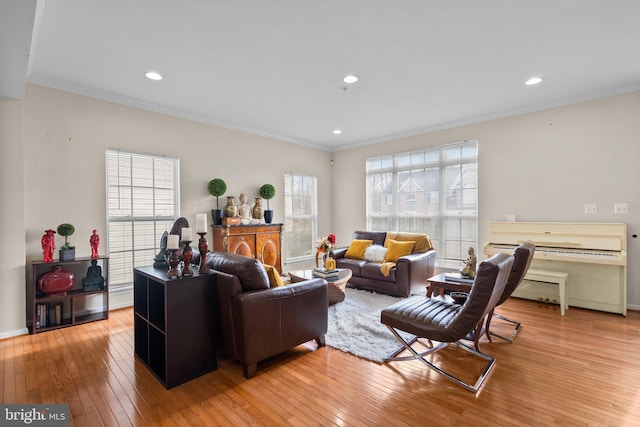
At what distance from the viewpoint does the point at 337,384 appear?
2256 millimetres

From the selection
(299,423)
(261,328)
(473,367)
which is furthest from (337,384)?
(473,367)

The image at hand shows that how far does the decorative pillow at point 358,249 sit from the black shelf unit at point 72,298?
348cm

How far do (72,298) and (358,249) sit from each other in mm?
3904

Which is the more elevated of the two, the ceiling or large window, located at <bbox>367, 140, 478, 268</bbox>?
the ceiling

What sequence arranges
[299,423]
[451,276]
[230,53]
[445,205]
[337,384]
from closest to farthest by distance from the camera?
[299,423] → [337,384] → [230,53] → [451,276] → [445,205]

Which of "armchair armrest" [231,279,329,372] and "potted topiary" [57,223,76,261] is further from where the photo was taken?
"potted topiary" [57,223,76,261]

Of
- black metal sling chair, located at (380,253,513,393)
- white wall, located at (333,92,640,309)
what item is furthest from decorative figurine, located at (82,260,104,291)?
white wall, located at (333,92,640,309)

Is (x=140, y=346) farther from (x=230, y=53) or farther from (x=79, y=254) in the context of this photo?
(x=230, y=53)

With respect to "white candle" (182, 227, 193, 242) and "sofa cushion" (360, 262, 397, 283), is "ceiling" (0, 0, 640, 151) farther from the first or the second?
"sofa cushion" (360, 262, 397, 283)

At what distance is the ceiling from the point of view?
229 cm

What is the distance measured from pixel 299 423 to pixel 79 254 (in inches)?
135

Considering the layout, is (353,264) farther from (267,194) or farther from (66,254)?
(66,254)

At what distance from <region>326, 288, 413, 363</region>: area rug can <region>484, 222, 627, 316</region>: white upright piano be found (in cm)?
192

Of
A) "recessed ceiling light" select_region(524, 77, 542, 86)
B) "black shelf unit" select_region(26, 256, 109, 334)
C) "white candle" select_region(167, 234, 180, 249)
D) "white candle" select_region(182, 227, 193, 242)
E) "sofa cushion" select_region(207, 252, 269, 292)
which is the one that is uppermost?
"recessed ceiling light" select_region(524, 77, 542, 86)
